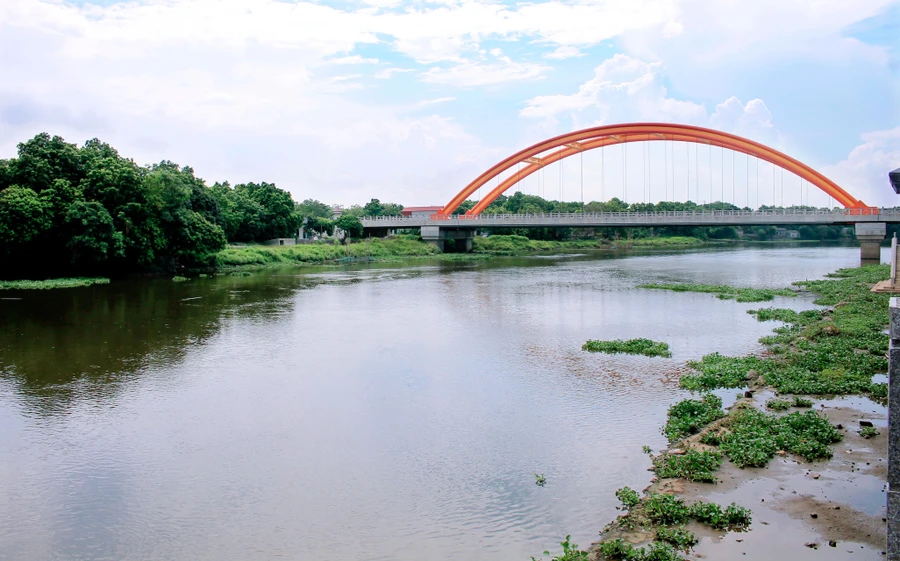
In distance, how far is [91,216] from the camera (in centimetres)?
3039

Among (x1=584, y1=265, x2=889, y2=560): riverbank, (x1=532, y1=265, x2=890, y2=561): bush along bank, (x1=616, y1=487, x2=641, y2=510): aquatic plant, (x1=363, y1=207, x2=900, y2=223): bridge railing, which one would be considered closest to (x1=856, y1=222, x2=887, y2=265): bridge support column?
(x1=363, y1=207, x2=900, y2=223): bridge railing

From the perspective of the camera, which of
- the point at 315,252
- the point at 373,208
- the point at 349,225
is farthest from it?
the point at 373,208

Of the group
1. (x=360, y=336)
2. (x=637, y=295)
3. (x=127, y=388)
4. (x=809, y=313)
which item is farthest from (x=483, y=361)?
(x=637, y=295)

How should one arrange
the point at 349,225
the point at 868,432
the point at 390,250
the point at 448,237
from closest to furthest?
the point at 868,432 → the point at 390,250 → the point at 448,237 → the point at 349,225

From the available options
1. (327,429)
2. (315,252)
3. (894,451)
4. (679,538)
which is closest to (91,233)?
(315,252)

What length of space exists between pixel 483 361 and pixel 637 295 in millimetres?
13463

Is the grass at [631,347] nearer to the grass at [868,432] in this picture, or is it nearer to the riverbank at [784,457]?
the riverbank at [784,457]

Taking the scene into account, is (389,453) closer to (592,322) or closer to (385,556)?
(385,556)

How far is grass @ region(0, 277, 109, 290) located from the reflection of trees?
145cm

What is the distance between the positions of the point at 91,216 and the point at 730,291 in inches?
1074

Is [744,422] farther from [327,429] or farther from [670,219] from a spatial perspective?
[670,219]

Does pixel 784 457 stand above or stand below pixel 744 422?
below

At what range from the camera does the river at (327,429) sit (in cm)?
660

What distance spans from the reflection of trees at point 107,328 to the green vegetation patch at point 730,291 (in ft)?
50.4
